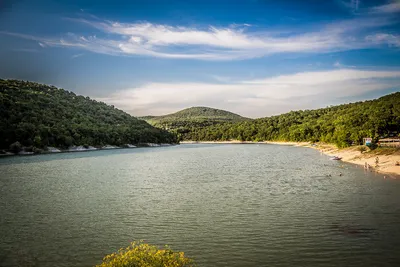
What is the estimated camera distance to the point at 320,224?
2214 cm

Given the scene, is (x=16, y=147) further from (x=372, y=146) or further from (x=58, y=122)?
(x=372, y=146)

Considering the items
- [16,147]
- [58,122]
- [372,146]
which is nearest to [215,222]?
[372,146]

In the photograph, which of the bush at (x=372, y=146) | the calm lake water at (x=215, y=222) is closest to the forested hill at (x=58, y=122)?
the calm lake water at (x=215, y=222)

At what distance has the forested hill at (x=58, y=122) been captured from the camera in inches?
4256

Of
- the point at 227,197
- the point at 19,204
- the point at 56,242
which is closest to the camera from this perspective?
the point at 56,242

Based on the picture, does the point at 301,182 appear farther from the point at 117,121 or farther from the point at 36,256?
the point at 117,121

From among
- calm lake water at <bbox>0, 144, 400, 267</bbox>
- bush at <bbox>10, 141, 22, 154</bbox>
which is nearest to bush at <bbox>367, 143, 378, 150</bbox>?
calm lake water at <bbox>0, 144, 400, 267</bbox>

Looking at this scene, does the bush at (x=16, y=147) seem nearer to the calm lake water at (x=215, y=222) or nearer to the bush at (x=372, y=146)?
the calm lake water at (x=215, y=222)

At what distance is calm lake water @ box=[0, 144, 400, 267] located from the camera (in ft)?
56.0

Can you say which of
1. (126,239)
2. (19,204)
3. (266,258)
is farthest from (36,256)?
(19,204)

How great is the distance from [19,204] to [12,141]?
275 feet

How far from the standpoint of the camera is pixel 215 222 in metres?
23.2

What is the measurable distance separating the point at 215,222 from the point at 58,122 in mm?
122997

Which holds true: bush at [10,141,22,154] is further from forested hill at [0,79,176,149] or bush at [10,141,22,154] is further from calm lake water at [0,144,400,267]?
calm lake water at [0,144,400,267]
